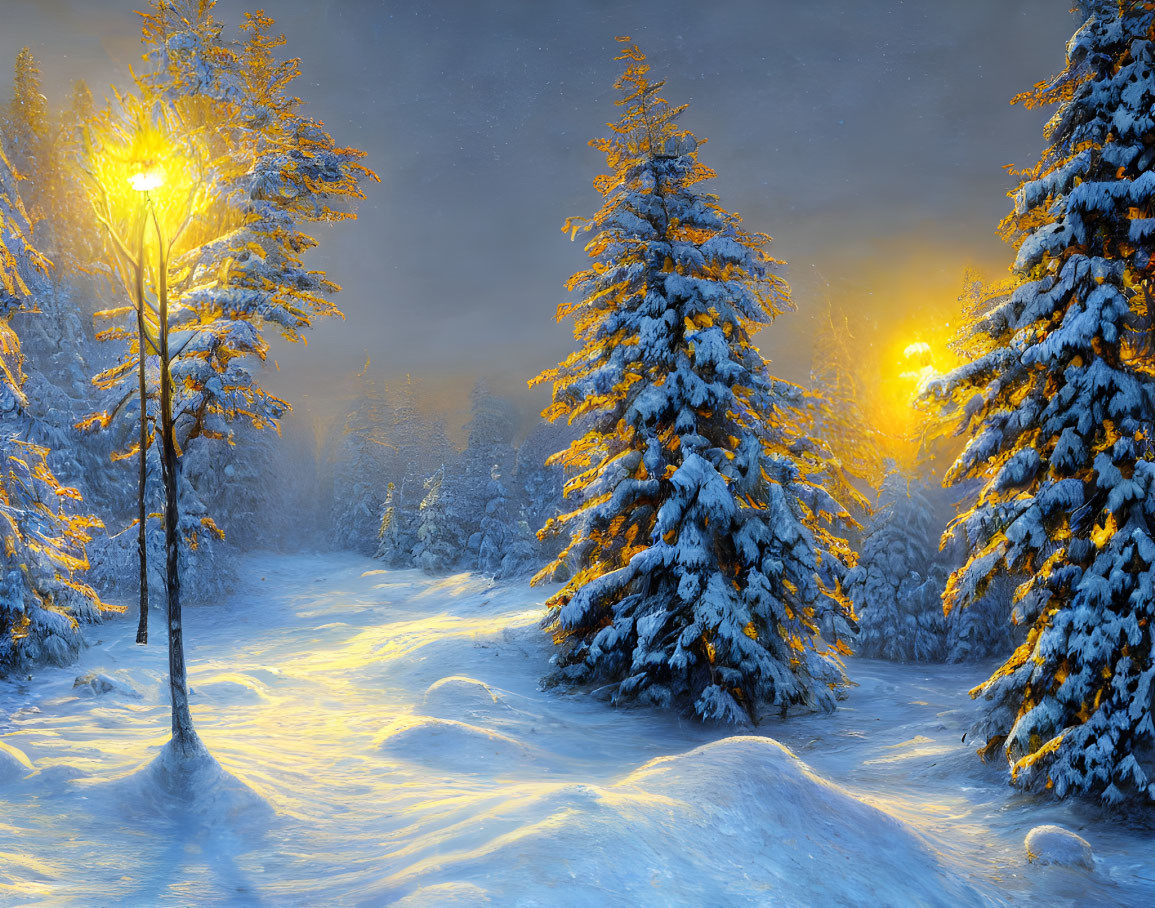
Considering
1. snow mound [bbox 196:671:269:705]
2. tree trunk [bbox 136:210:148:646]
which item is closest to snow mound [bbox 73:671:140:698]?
snow mound [bbox 196:671:269:705]

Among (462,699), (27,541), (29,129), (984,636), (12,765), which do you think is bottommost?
(984,636)

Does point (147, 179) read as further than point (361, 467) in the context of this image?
No

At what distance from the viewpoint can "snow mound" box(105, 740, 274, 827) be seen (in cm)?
585

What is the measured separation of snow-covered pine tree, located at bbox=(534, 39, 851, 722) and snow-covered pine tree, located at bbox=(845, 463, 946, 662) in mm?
14036

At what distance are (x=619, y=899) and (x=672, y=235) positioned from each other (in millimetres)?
11551

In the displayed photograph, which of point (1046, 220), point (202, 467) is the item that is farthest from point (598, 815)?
point (202, 467)

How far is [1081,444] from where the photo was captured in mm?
8133

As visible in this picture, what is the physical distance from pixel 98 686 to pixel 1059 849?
12.5 meters

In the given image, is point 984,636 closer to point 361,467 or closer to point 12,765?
point 12,765

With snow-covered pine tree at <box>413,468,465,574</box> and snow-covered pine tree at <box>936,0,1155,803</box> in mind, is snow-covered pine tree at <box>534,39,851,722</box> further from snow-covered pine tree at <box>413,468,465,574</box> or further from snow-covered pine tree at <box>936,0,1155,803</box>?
snow-covered pine tree at <box>413,468,465,574</box>

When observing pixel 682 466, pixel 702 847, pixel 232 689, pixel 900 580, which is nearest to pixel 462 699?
pixel 232 689

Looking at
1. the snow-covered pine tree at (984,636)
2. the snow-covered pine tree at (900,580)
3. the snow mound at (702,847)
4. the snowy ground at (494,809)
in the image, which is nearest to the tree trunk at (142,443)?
the snowy ground at (494,809)

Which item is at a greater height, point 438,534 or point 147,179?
point 147,179

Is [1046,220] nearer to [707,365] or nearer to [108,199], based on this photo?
[707,365]
